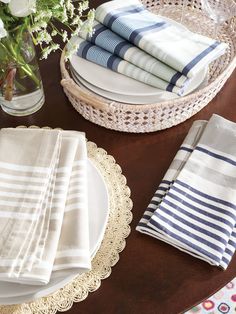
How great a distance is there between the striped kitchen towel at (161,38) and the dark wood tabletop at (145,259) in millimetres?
115

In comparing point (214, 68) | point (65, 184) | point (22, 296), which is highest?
point (214, 68)

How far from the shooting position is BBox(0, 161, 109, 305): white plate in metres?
0.56

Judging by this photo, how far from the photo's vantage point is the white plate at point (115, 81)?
77 centimetres

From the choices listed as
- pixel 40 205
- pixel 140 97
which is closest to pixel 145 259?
pixel 40 205

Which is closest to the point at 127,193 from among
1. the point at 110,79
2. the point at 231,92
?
the point at 110,79

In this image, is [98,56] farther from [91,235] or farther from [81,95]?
[91,235]

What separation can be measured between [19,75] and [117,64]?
7.1 inches

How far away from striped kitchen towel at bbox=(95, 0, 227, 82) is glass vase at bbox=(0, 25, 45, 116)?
17 centimetres

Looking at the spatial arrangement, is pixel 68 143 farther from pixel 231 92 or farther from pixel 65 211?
pixel 231 92

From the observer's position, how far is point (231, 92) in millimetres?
861

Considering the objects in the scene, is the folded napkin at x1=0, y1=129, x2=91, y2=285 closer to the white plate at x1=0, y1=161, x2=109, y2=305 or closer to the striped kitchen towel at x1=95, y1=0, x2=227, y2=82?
the white plate at x1=0, y1=161, x2=109, y2=305

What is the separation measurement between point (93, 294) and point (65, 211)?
0.40 ft

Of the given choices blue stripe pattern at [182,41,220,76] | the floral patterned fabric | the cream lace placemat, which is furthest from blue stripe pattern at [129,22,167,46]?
the floral patterned fabric

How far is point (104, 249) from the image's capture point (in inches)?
25.0
